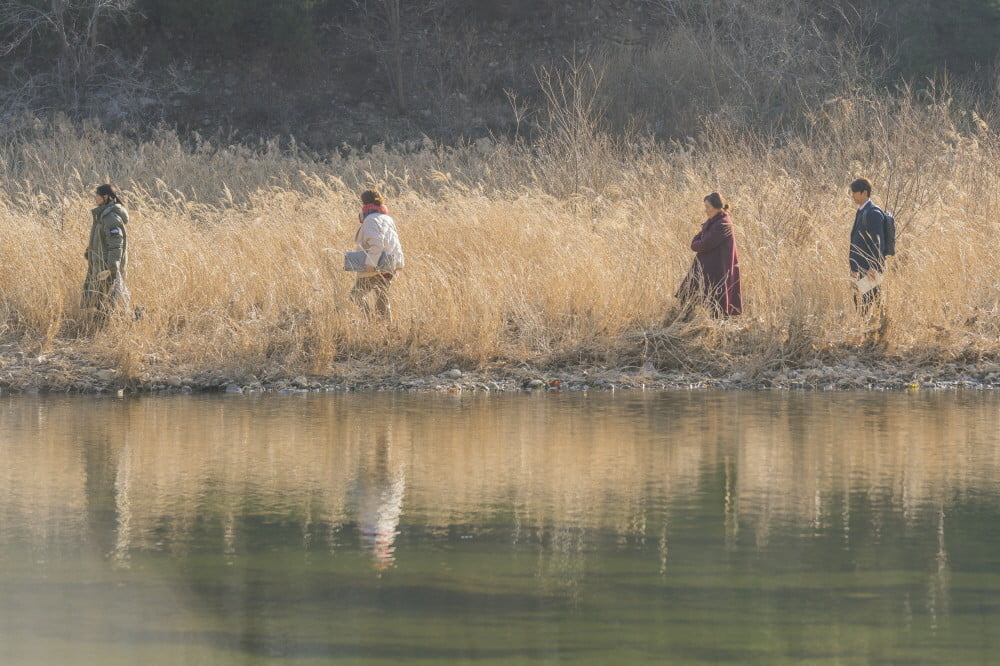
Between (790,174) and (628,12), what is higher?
(628,12)

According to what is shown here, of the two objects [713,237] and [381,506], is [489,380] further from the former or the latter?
[381,506]

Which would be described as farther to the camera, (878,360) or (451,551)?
(878,360)

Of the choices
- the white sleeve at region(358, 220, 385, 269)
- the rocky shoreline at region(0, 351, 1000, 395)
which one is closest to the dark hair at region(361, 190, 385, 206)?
the white sleeve at region(358, 220, 385, 269)

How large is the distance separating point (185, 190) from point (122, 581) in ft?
61.6

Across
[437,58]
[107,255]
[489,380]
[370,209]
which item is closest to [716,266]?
[489,380]

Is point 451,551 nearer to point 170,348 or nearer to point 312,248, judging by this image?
point 170,348

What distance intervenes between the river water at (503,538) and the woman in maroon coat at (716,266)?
3210 millimetres

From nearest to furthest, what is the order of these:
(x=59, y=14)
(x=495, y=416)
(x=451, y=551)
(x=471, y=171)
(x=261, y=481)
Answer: (x=451, y=551)
(x=261, y=481)
(x=495, y=416)
(x=471, y=171)
(x=59, y=14)

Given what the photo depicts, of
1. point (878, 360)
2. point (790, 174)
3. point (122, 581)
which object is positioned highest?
point (790, 174)

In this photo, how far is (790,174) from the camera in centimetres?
2084

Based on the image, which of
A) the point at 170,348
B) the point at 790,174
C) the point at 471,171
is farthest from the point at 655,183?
the point at 170,348

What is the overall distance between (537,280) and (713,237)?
2.16m

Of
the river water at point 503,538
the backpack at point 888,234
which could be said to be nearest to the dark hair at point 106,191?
the river water at point 503,538

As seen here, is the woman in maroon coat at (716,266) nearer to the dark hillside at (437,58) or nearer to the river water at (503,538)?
the river water at (503,538)
